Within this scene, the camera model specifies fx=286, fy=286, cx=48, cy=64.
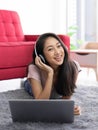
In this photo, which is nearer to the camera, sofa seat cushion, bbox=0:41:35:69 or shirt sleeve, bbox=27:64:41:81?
shirt sleeve, bbox=27:64:41:81

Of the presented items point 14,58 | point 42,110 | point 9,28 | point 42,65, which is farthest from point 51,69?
point 9,28

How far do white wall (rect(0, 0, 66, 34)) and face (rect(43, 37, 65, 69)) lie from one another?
223 cm

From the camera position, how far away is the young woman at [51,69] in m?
1.47

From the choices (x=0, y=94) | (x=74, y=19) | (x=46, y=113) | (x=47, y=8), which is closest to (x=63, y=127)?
(x=46, y=113)

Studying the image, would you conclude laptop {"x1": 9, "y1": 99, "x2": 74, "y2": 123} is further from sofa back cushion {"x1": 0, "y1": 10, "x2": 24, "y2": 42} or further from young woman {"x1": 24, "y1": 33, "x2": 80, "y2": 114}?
sofa back cushion {"x1": 0, "y1": 10, "x2": 24, "y2": 42}

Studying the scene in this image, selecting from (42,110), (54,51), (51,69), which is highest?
(54,51)

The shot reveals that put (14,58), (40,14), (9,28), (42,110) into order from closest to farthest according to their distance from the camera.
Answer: (42,110) < (14,58) < (9,28) < (40,14)

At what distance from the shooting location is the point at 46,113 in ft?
4.25

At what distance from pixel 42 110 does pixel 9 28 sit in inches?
72.8

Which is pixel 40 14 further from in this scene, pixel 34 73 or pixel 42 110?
pixel 42 110

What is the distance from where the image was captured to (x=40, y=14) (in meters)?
4.15

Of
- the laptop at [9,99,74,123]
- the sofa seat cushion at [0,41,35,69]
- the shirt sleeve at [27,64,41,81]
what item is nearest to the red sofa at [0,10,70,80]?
the sofa seat cushion at [0,41,35,69]

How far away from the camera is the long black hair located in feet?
5.03

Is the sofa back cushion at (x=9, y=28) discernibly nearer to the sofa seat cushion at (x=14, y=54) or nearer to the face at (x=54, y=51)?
the sofa seat cushion at (x=14, y=54)
